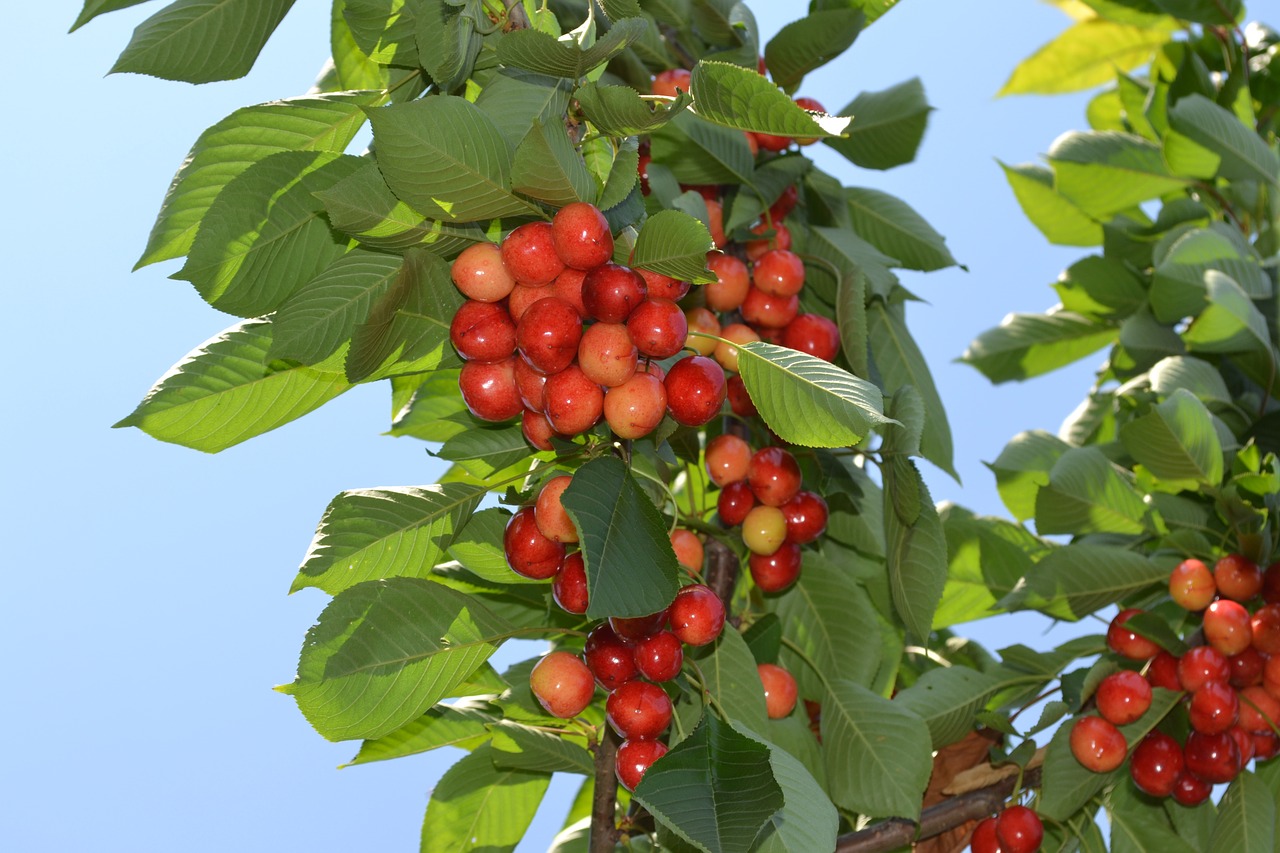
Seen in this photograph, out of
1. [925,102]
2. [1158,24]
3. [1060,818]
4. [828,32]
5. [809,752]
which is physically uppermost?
[828,32]

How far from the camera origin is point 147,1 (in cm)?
86

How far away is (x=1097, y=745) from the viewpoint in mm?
1173

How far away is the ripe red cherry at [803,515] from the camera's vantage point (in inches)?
43.5

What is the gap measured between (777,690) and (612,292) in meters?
0.50

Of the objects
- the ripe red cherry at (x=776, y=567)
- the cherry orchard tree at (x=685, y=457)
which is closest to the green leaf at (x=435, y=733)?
the cherry orchard tree at (x=685, y=457)

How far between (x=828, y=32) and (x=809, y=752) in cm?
75

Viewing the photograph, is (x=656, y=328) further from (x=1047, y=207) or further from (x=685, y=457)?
(x=1047, y=207)

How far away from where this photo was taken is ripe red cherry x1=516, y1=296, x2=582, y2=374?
0.76 m

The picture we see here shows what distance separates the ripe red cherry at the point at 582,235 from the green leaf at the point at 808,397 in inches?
5.0

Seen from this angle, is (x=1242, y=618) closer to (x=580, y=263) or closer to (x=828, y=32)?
(x=828, y=32)

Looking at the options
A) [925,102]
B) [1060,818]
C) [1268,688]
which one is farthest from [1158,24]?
[1060,818]

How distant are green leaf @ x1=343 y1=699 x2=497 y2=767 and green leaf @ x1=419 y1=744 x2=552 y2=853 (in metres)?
0.03

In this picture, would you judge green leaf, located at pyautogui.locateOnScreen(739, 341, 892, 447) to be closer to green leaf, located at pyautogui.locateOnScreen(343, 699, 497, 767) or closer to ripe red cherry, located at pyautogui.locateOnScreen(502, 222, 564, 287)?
ripe red cherry, located at pyautogui.locateOnScreen(502, 222, 564, 287)

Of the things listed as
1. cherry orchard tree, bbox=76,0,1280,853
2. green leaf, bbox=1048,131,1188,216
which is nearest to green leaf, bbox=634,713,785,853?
cherry orchard tree, bbox=76,0,1280,853
